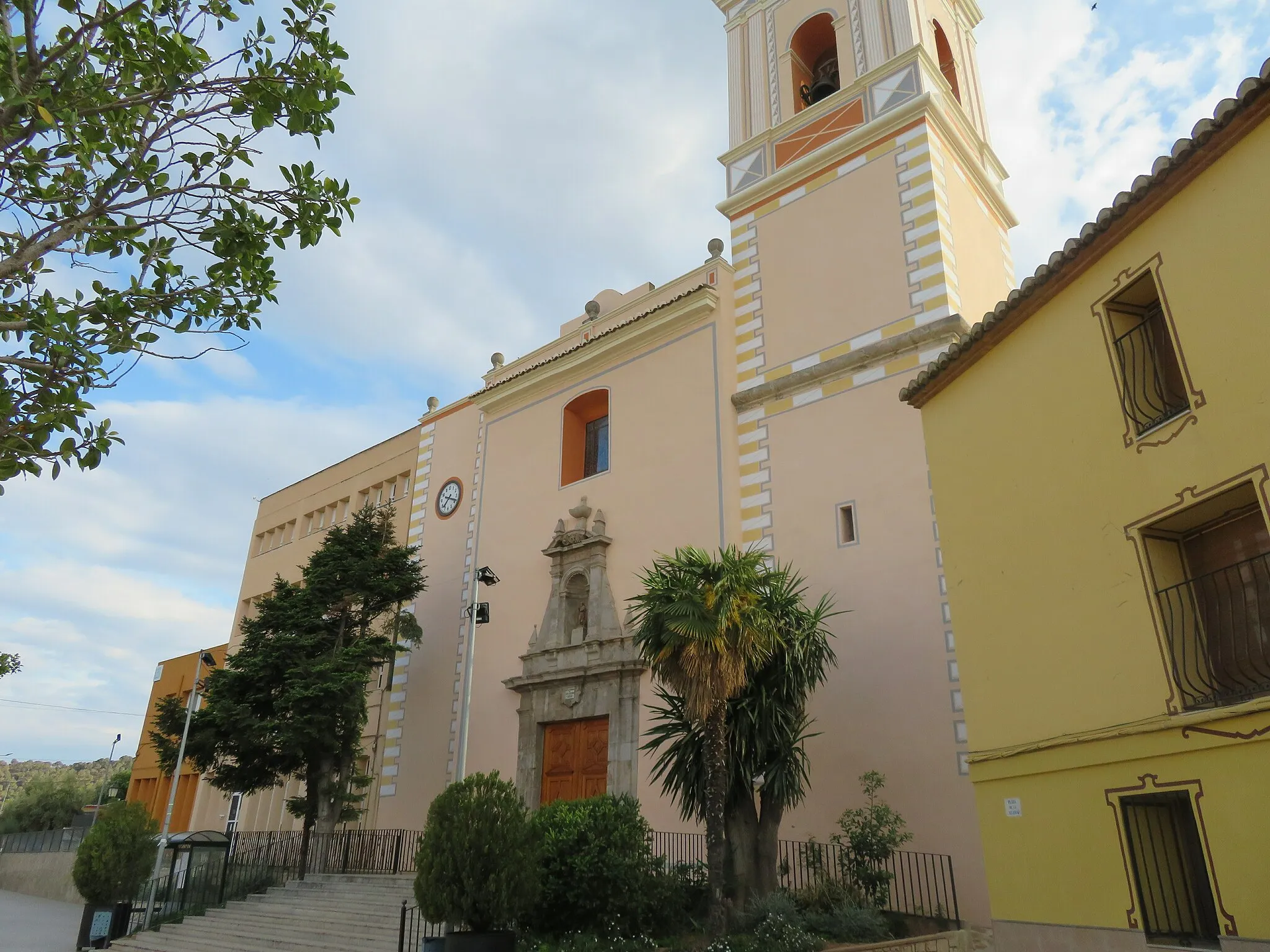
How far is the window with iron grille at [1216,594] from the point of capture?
→ 23.5ft

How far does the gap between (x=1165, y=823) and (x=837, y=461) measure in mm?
8022

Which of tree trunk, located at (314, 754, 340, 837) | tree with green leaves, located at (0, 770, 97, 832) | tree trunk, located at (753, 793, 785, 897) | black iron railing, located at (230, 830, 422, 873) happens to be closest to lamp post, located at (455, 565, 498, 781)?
black iron railing, located at (230, 830, 422, 873)

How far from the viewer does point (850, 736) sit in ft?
43.3

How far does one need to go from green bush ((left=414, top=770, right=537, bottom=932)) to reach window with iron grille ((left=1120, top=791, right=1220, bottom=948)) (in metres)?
6.21

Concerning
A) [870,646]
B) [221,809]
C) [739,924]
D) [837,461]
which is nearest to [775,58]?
[837,461]

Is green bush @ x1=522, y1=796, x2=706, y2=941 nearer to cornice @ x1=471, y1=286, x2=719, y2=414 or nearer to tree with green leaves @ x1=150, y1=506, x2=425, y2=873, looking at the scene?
tree with green leaves @ x1=150, y1=506, x2=425, y2=873

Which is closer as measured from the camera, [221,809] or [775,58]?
[775,58]

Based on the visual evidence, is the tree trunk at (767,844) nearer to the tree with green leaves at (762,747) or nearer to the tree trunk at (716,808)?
the tree with green leaves at (762,747)

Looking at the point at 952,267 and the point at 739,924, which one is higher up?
the point at 952,267

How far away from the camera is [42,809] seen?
3997 centimetres

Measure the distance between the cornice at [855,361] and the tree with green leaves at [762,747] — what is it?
4565mm

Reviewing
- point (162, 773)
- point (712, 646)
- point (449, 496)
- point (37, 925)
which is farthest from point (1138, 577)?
point (162, 773)

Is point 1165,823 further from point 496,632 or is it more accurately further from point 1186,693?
point 496,632

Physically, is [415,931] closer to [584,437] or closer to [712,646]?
[712,646]
